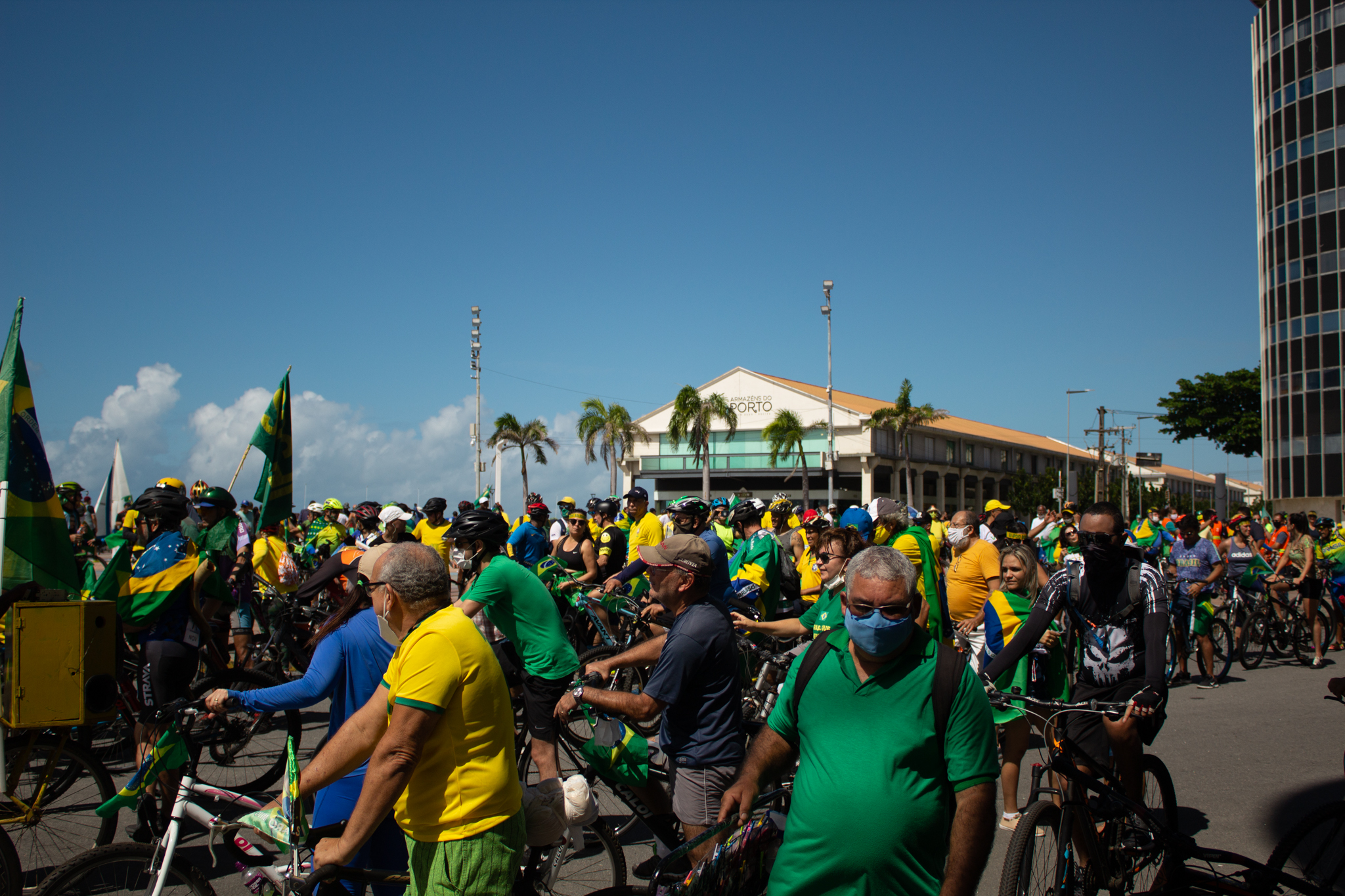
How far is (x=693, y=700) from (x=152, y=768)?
2152mm

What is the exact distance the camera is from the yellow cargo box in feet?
14.2

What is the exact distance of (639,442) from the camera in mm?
67688

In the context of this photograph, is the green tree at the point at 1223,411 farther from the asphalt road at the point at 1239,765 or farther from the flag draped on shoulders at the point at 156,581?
the flag draped on shoulders at the point at 156,581

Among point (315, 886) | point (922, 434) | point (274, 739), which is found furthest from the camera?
point (922, 434)

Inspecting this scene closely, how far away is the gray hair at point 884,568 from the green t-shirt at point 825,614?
2.54 m

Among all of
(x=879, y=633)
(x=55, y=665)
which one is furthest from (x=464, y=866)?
(x=55, y=665)

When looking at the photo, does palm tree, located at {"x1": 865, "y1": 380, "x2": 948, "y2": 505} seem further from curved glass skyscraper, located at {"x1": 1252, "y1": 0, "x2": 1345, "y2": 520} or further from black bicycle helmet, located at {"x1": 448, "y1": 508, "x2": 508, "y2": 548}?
black bicycle helmet, located at {"x1": 448, "y1": 508, "x2": 508, "y2": 548}

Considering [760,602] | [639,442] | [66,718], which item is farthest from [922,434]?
[66,718]

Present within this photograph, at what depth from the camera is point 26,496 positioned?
5.15 m

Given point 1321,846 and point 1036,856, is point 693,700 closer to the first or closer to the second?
point 1036,856

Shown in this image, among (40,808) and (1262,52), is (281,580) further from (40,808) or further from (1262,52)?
(1262,52)

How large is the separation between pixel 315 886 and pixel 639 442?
212 feet

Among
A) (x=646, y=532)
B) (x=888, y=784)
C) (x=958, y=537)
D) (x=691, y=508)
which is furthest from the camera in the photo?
(x=646, y=532)

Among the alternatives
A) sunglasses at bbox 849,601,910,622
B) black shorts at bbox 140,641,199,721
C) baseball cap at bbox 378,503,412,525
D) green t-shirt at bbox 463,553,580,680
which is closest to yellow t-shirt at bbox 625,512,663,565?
baseball cap at bbox 378,503,412,525
